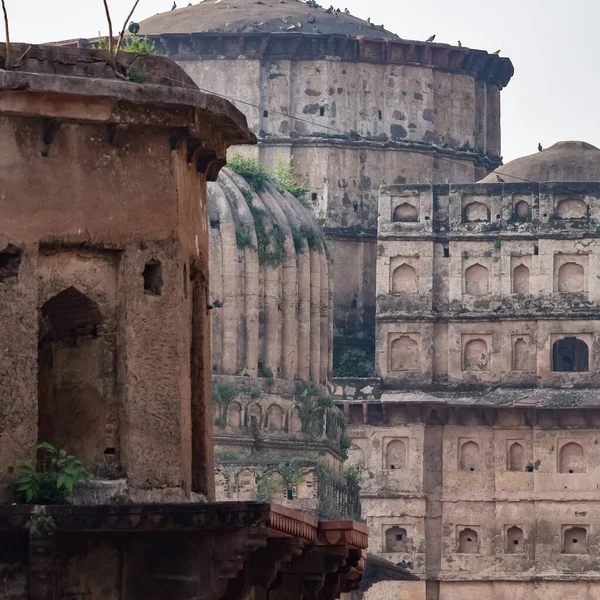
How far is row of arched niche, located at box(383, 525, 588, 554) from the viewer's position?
59.2 meters

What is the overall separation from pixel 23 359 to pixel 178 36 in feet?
153

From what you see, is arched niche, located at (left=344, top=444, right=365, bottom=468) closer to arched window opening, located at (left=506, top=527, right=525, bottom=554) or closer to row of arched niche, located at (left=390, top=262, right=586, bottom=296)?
arched window opening, located at (left=506, top=527, right=525, bottom=554)

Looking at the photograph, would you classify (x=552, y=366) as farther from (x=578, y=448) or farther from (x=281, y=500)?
(x=281, y=500)

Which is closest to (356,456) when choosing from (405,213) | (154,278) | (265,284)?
(405,213)

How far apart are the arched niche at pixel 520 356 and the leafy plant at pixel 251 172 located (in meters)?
11.7

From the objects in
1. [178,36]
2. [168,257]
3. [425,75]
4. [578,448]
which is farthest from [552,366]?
[168,257]

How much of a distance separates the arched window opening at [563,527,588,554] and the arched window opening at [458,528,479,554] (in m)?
2.06

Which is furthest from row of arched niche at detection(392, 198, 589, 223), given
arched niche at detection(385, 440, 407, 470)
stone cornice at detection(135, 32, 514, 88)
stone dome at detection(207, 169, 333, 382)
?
stone dome at detection(207, 169, 333, 382)

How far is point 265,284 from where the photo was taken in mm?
50469

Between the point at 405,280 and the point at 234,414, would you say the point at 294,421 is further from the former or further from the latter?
the point at 405,280

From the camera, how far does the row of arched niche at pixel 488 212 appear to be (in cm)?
6119

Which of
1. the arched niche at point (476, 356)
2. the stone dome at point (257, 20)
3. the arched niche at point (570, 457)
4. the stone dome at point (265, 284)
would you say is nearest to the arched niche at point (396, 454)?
the arched niche at point (476, 356)

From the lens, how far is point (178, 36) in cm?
6119

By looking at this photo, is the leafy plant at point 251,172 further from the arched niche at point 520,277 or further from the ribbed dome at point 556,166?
the ribbed dome at point 556,166
